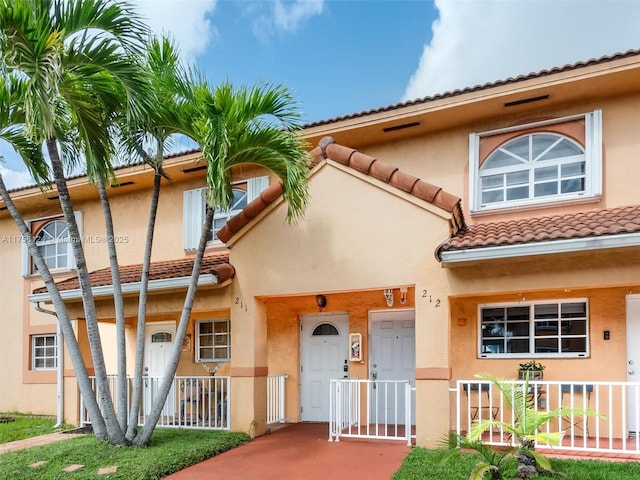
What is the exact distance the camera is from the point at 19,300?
584 inches

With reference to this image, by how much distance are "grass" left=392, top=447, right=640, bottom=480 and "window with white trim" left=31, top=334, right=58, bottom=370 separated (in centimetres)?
1178

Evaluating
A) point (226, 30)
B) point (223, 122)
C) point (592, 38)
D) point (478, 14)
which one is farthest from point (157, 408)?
point (226, 30)

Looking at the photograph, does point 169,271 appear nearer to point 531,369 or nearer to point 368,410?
point 368,410

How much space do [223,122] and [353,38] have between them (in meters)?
11.8

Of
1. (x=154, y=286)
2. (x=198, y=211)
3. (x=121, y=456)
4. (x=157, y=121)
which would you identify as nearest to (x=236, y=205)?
(x=198, y=211)

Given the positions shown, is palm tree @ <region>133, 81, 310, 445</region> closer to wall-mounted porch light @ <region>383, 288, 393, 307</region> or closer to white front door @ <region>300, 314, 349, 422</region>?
wall-mounted porch light @ <region>383, 288, 393, 307</region>

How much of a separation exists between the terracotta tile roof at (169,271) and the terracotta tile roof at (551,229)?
418 centimetres

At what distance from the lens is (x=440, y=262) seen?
7.69m

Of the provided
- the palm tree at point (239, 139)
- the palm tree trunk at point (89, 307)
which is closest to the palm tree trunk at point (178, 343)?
the palm tree at point (239, 139)

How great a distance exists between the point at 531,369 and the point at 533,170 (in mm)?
3788

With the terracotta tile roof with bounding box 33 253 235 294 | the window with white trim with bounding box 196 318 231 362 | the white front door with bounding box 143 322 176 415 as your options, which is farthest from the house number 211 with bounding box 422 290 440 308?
the white front door with bounding box 143 322 176 415

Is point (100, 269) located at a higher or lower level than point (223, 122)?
lower

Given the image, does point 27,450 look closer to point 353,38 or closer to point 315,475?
point 315,475

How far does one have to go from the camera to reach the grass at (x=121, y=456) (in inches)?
271
